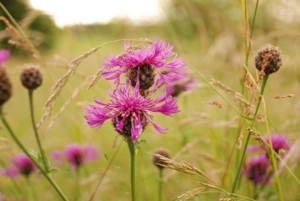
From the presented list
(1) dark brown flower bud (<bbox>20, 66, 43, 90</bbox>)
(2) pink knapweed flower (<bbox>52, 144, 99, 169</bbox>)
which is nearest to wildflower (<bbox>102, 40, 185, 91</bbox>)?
(1) dark brown flower bud (<bbox>20, 66, 43, 90</bbox>)

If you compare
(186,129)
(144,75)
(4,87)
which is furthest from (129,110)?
(186,129)

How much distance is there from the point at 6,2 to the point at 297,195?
35.4 feet

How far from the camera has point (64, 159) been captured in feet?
5.28

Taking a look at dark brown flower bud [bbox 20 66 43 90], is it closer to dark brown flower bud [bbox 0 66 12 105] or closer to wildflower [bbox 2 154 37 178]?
dark brown flower bud [bbox 0 66 12 105]

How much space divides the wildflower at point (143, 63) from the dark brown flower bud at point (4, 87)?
0.20 meters

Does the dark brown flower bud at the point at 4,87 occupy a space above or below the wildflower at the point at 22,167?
above

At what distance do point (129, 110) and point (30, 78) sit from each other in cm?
27

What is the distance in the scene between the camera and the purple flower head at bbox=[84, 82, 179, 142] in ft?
2.54

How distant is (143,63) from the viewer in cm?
81

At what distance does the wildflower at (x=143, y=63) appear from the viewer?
30.9 inches

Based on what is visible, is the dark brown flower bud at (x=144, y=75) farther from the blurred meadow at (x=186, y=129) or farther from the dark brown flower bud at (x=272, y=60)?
the dark brown flower bud at (x=272, y=60)

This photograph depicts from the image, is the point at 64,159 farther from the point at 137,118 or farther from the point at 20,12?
the point at 20,12

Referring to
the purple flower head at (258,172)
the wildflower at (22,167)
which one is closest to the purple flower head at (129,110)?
the purple flower head at (258,172)

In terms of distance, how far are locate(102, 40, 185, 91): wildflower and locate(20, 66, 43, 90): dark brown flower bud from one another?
0.60 feet
